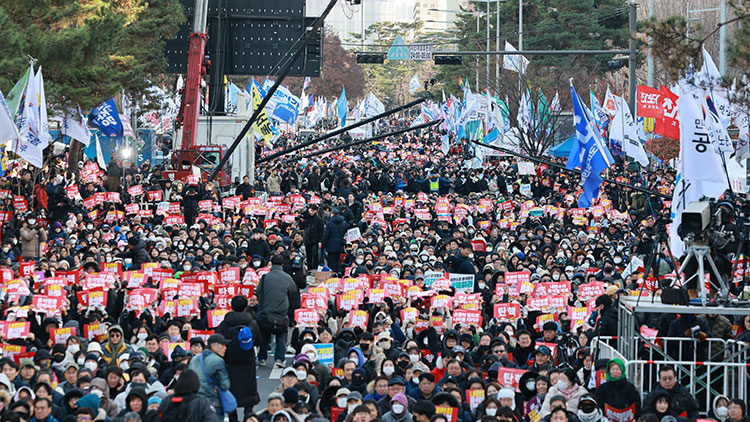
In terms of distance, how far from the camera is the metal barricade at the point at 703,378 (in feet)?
37.6

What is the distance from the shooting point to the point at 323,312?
16469 mm

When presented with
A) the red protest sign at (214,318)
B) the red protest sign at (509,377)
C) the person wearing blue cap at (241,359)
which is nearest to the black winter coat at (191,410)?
the person wearing blue cap at (241,359)

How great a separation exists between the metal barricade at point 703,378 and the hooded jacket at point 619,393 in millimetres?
187

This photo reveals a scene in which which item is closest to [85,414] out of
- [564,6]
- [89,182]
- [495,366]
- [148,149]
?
[495,366]

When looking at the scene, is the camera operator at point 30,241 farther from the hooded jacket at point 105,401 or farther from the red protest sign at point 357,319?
the hooded jacket at point 105,401

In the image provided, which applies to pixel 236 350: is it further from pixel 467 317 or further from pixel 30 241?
pixel 30 241

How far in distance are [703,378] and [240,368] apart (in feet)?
14.6

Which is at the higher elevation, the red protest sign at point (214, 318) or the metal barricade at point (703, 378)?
the red protest sign at point (214, 318)

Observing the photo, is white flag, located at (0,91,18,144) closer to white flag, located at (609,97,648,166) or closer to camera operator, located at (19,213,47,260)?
camera operator, located at (19,213,47,260)

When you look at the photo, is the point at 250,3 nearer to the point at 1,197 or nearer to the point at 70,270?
the point at 1,197

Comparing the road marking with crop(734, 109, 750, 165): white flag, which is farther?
crop(734, 109, 750, 165): white flag

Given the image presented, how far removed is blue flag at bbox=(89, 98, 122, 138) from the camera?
3156 cm

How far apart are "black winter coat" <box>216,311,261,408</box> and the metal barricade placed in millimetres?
3680

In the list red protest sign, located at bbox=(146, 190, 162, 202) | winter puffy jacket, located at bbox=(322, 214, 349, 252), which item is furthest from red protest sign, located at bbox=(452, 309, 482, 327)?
red protest sign, located at bbox=(146, 190, 162, 202)
